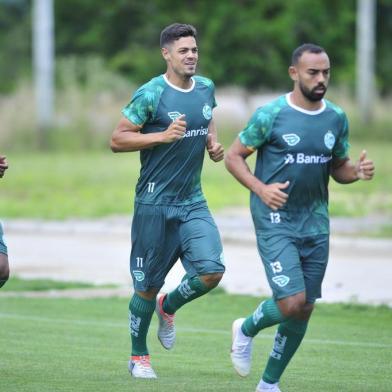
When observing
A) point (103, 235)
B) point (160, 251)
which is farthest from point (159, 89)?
point (103, 235)

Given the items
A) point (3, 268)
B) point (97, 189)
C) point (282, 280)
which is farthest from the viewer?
point (97, 189)

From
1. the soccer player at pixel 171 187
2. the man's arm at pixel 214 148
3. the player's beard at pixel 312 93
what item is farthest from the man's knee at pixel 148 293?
the player's beard at pixel 312 93

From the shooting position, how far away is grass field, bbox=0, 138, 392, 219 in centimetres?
2516

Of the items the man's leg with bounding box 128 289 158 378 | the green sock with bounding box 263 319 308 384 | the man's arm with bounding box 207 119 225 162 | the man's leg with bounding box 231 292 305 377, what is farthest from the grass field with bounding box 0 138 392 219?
the green sock with bounding box 263 319 308 384

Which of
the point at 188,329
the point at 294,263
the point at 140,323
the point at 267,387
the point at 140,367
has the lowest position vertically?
the point at 188,329

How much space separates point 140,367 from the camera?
380 inches

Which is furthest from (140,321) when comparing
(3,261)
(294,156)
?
(294,156)

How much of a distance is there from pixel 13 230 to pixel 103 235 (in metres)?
1.79

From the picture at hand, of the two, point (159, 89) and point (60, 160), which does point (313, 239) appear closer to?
point (159, 89)

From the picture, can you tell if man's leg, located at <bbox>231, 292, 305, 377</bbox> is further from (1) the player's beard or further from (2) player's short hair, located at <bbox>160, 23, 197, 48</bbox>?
(2) player's short hair, located at <bbox>160, 23, 197, 48</bbox>

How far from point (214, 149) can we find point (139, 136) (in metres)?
0.62

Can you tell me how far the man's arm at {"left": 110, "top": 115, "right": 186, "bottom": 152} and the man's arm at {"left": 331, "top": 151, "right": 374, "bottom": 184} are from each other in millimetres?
1080

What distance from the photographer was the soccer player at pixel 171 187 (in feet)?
31.2

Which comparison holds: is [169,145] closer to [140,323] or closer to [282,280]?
[140,323]
